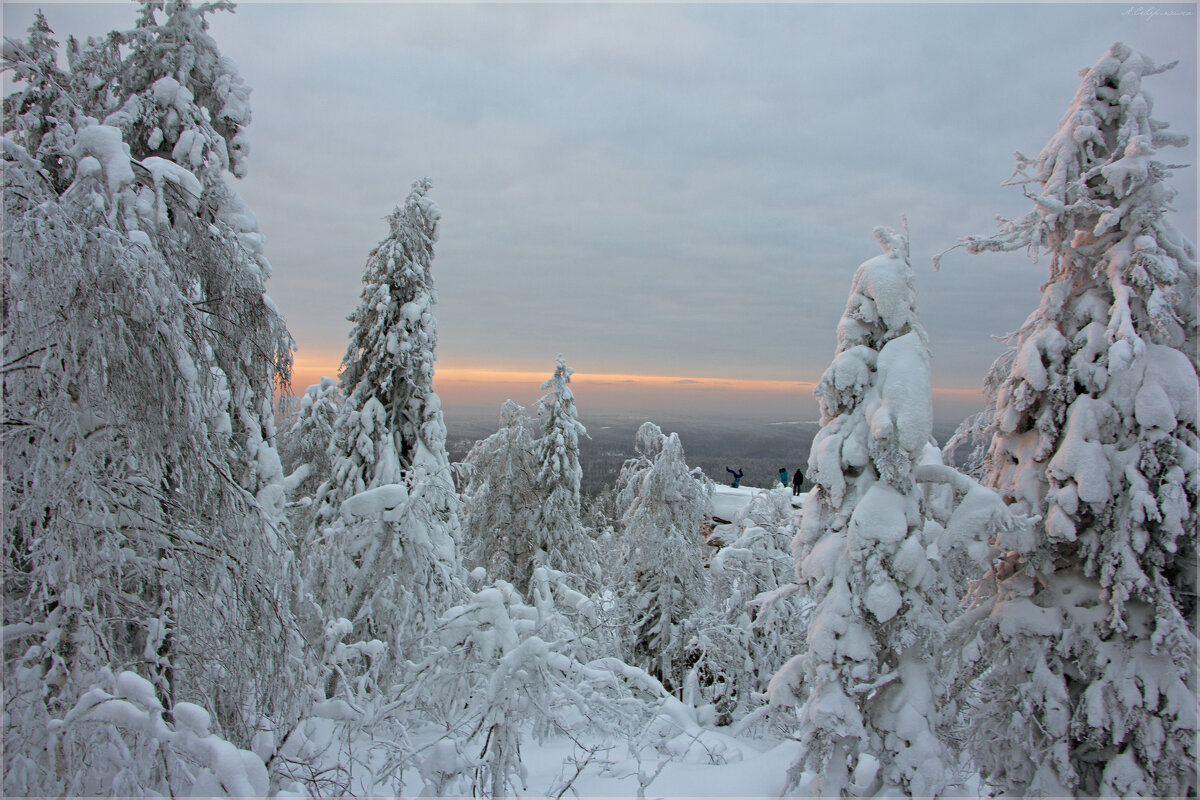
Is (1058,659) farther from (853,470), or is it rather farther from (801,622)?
(801,622)

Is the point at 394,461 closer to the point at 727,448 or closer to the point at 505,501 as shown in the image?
the point at 505,501

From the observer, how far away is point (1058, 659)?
20.5ft

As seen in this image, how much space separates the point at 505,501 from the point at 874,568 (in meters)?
13.9

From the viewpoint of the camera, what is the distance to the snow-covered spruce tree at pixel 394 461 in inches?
437

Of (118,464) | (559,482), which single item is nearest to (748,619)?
(559,482)

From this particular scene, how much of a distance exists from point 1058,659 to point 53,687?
844 centimetres

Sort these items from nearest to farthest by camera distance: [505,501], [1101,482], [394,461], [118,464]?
1. [118,464]
2. [1101,482]
3. [394,461]
4. [505,501]

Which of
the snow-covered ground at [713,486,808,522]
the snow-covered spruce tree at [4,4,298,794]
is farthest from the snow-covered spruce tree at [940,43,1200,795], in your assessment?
the snow-covered ground at [713,486,808,522]

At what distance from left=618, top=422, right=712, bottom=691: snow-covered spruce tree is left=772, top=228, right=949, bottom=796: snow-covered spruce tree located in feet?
28.0

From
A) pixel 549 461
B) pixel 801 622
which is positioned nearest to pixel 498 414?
pixel 549 461

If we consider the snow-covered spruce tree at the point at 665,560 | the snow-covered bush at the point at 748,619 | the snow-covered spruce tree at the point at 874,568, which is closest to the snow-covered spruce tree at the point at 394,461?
the snow-covered spruce tree at the point at 665,560

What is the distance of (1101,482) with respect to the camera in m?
5.89

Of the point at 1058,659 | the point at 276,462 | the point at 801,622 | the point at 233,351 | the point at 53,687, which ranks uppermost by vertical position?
the point at 233,351

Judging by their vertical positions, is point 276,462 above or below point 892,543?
above
